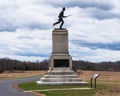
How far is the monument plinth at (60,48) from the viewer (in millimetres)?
38656

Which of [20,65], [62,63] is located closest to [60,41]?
[62,63]

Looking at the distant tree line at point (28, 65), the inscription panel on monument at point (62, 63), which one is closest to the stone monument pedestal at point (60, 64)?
the inscription panel on monument at point (62, 63)

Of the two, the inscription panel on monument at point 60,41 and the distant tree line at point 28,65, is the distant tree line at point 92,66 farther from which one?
the inscription panel on monument at point 60,41

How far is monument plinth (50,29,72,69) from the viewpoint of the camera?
38656 mm

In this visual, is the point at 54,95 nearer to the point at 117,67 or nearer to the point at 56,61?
the point at 56,61

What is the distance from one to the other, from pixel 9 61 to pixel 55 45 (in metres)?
86.6

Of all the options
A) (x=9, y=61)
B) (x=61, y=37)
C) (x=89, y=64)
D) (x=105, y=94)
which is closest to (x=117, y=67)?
(x=89, y=64)

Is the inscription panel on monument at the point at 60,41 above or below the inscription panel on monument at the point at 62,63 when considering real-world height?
above

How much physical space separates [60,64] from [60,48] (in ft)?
4.52

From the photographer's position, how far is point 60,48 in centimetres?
3906

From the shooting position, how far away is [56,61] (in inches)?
1524

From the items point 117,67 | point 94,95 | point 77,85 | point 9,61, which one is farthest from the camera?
point 117,67

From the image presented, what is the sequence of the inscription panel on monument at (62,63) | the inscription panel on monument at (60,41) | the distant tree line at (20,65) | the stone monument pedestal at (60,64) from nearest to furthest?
the stone monument pedestal at (60,64), the inscription panel on monument at (62,63), the inscription panel on monument at (60,41), the distant tree line at (20,65)

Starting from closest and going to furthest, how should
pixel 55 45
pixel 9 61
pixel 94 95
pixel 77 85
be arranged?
pixel 94 95 → pixel 77 85 → pixel 55 45 → pixel 9 61
